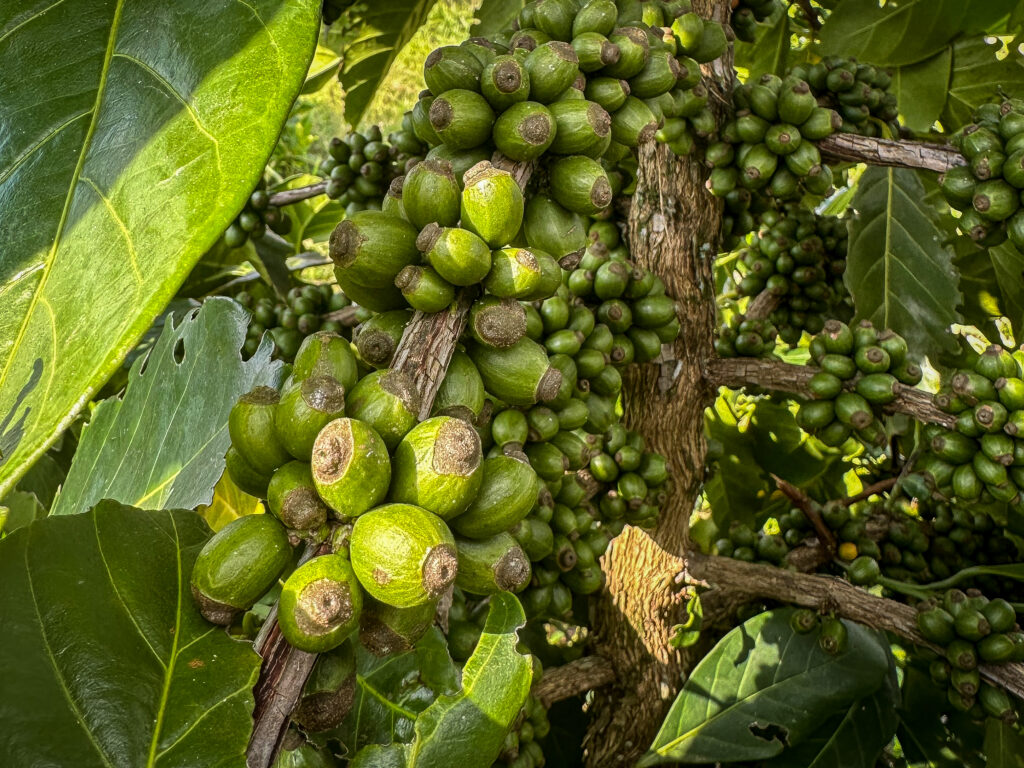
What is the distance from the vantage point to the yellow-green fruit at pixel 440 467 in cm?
51

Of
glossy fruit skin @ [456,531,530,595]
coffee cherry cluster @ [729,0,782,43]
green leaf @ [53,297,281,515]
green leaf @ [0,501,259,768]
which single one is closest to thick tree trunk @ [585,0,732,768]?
coffee cherry cluster @ [729,0,782,43]

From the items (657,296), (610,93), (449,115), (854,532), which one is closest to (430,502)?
(449,115)

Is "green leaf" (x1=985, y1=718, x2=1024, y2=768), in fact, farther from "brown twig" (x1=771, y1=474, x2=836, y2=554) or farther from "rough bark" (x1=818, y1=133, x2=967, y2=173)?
"rough bark" (x1=818, y1=133, x2=967, y2=173)

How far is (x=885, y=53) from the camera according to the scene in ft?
5.00

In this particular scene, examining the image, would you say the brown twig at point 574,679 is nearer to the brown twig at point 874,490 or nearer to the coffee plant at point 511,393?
the coffee plant at point 511,393

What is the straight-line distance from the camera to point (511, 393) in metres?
0.68

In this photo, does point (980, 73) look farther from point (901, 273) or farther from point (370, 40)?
point (370, 40)

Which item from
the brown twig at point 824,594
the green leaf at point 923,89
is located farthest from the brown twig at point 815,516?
the green leaf at point 923,89

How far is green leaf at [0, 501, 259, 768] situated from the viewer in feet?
1.62

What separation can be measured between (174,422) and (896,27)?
1.42 metres


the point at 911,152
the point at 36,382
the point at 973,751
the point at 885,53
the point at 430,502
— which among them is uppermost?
the point at 36,382

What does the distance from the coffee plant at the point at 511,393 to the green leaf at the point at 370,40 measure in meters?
0.01

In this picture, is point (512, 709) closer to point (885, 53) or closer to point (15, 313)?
point (15, 313)

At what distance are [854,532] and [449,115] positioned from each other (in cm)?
122
